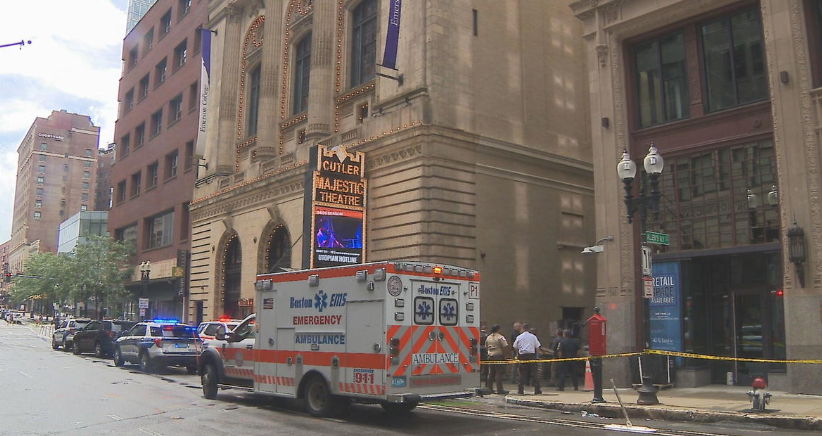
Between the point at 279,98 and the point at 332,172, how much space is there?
1053 centimetres

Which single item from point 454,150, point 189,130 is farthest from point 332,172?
point 189,130

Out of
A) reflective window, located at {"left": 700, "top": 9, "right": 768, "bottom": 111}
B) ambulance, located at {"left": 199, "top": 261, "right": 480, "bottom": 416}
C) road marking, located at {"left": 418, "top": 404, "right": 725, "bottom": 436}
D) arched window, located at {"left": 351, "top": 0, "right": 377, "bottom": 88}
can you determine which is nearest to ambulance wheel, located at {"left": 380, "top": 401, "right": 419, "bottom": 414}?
ambulance, located at {"left": 199, "top": 261, "right": 480, "bottom": 416}

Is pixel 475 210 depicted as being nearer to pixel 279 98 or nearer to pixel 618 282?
pixel 618 282

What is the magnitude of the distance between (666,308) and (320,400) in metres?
10.1

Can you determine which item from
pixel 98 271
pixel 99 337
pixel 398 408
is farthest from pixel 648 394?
pixel 98 271

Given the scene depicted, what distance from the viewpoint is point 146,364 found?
2420 cm

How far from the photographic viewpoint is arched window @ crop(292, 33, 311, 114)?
109ft

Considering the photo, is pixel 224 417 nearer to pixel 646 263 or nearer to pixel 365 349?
pixel 365 349

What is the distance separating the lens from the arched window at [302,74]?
33156mm

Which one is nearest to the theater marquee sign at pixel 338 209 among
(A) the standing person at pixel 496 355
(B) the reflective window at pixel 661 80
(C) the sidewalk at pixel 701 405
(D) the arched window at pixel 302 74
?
(D) the arched window at pixel 302 74

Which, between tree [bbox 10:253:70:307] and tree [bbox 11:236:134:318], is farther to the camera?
tree [bbox 10:253:70:307]

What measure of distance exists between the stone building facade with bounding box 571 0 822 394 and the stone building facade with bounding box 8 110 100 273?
165 m

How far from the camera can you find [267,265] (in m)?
33.4

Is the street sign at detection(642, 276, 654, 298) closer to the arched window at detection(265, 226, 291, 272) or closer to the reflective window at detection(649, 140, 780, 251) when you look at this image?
the reflective window at detection(649, 140, 780, 251)
